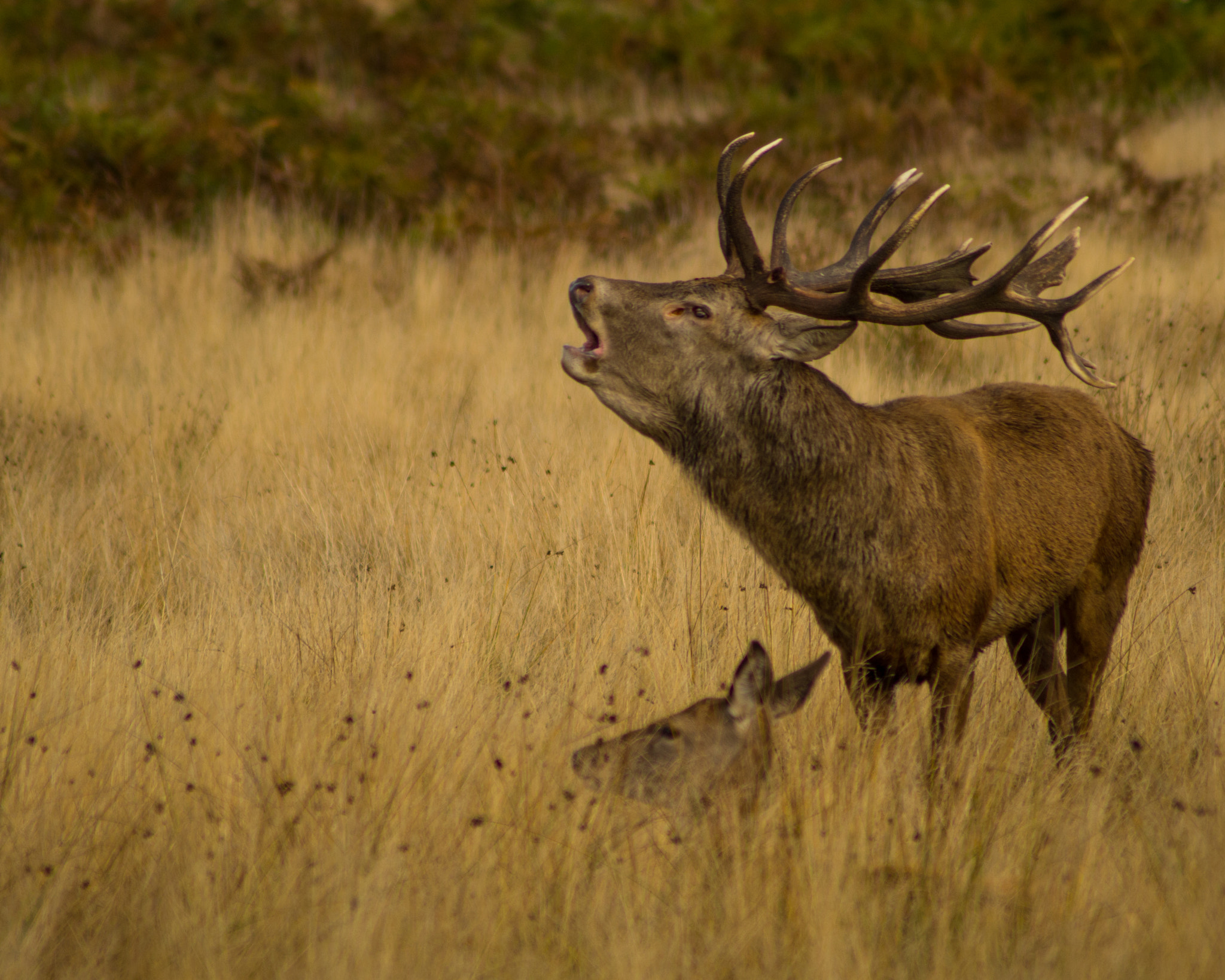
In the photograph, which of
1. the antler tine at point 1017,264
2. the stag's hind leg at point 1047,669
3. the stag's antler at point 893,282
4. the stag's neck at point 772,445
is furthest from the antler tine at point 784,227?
the stag's hind leg at point 1047,669

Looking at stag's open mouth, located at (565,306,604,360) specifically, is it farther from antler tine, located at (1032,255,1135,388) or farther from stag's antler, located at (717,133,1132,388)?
antler tine, located at (1032,255,1135,388)

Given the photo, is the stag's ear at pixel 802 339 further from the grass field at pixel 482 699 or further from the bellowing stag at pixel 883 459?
the grass field at pixel 482 699

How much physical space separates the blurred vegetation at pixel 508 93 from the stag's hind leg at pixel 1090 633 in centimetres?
700

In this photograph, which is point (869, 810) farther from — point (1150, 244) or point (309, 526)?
point (1150, 244)

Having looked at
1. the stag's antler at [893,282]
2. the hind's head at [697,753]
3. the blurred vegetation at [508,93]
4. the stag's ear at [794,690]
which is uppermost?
the blurred vegetation at [508,93]

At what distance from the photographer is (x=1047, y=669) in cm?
446

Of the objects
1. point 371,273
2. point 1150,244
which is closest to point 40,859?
point 371,273

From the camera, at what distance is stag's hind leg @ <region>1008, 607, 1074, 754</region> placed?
4105 millimetres

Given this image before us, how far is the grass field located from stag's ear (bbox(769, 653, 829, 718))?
7.8 inches

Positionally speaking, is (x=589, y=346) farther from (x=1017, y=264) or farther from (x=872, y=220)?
(x=1017, y=264)

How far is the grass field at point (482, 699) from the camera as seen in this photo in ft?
8.98

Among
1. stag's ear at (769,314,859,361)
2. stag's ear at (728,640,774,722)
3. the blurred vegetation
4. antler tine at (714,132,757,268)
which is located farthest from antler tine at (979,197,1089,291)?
the blurred vegetation

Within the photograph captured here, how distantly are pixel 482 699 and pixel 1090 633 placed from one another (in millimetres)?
2011

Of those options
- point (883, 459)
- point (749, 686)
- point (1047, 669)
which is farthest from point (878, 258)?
point (1047, 669)
